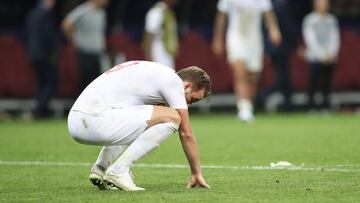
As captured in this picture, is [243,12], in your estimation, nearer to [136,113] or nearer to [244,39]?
[244,39]

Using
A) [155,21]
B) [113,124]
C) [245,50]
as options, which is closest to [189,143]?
[113,124]

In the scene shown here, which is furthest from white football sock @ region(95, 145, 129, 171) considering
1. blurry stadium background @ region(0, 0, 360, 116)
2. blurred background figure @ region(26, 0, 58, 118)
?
blurry stadium background @ region(0, 0, 360, 116)

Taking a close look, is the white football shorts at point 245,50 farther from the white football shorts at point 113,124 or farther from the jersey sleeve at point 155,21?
the white football shorts at point 113,124

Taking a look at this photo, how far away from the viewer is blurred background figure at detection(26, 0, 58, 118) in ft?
71.5

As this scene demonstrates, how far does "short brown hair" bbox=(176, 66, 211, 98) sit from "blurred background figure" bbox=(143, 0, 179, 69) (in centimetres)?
1159

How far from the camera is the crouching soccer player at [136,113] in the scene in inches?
337

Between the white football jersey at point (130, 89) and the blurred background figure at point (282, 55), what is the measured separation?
13626mm

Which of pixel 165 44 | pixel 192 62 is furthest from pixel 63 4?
pixel 165 44

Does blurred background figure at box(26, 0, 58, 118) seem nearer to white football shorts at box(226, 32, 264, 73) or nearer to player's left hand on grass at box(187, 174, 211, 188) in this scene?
white football shorts at box(226, 32, 264, 73)

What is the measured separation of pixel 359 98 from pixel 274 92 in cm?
188

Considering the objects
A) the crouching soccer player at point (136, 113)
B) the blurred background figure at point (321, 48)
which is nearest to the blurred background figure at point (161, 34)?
the blurred background figure at point (321, 48)

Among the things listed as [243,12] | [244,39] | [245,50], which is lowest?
[245,50]

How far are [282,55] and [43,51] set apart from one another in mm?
4897

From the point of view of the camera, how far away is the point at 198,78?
8680mm
